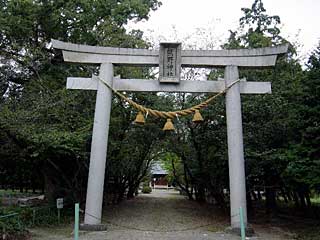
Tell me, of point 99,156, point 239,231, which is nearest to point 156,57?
point 99,156

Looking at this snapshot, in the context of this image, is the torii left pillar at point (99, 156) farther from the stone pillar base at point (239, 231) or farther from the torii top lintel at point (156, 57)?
the stone pillar base at point (239, 231)

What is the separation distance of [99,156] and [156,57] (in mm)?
3527

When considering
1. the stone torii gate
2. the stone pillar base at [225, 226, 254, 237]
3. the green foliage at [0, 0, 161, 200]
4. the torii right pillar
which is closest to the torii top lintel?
the stone torii gate

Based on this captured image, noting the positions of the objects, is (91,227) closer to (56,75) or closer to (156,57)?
(156,57)

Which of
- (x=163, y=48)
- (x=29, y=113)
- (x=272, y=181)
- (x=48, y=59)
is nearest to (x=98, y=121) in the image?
(x=29, y=113)

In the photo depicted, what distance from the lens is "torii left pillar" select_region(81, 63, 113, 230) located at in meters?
9.96

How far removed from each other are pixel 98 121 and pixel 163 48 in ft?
9.97

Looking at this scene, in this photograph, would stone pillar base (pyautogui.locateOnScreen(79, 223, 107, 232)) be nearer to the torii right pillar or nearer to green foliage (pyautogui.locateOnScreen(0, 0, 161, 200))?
green foliage (pyautogui.locateOnScreen(0, 0, 161, 200))

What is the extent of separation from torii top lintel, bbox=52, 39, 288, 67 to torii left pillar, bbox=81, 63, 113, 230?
1.25 feet

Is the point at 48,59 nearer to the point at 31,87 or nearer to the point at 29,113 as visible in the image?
the point at 31,87

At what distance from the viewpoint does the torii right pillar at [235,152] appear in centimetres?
995

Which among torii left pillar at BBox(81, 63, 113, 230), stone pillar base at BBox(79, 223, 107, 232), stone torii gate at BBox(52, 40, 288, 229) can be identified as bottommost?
stone pillar base at BBox(79, 223, 107, 232)

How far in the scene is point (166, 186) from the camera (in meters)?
60.2

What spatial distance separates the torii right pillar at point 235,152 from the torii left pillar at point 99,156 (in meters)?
3.72
